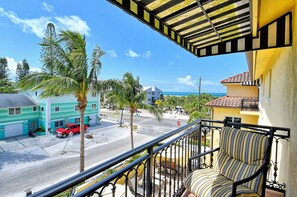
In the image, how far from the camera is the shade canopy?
211 cm

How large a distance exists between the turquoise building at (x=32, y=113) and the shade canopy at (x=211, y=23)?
46.6 feet

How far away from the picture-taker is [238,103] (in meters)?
10.9

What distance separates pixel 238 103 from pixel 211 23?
9541mm

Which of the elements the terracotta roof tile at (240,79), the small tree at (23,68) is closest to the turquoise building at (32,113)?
the terracotta roof tile at (240,79)

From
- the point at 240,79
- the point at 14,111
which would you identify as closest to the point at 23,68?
the point at 14,111

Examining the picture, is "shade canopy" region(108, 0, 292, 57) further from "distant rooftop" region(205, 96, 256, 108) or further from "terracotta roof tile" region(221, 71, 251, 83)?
"terracotta roof tile" region(221, 71, 251, 83)

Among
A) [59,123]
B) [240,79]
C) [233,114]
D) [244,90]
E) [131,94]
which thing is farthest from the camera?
[59,123]

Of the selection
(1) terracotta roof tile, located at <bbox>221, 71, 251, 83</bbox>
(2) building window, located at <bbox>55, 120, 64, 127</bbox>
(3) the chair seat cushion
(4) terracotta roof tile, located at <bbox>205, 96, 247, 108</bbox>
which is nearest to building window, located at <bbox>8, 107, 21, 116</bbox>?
(2) building window, located at <bbox>55, 120, 64, 127</bbox>

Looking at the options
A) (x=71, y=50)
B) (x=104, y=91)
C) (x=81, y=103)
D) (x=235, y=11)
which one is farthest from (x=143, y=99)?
(x=235, y=11)

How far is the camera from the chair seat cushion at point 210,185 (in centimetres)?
194

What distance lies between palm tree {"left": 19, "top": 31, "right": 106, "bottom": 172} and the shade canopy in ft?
23.9

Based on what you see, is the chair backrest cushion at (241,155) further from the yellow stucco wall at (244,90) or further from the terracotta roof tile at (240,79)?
the yellow stucco wall at (244,90)

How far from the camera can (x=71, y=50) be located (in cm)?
959

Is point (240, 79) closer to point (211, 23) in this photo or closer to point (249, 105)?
point (249, 105)
